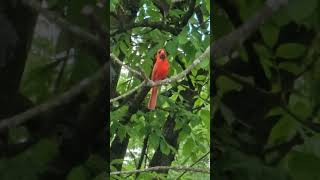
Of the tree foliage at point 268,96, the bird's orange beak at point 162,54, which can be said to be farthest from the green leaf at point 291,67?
the bird's orange beak at point 162,54

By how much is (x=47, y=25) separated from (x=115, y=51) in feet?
3.28

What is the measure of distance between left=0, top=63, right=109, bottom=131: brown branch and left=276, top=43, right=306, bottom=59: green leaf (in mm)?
210

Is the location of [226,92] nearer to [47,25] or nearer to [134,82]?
[47,25]

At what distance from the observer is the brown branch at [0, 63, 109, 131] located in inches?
21.8

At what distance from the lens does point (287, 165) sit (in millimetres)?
556

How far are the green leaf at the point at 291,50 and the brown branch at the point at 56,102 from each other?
0.21 meters

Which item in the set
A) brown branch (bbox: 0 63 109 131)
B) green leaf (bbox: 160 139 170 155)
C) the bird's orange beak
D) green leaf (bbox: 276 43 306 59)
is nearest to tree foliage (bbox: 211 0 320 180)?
green leaf (bbox: 276 43 306 59)

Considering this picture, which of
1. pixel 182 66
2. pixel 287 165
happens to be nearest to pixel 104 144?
pixel 287 165

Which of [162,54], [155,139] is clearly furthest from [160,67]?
[155,139]

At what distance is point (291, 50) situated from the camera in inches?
21.9

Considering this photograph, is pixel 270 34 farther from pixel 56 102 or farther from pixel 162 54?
pixel 162 54

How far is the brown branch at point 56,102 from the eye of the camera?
0.55m

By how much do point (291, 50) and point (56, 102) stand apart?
0.29 metres

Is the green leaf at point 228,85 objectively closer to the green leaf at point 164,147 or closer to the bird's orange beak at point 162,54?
the bird's orange beak at point 162,54
